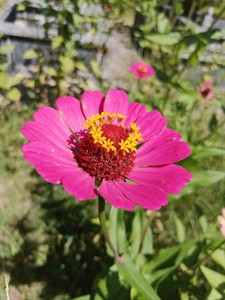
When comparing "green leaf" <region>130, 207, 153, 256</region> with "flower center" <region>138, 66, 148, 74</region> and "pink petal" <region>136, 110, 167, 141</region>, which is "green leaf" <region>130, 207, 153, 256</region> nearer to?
"pink petal" <region>136, 110, 167, 141</region>

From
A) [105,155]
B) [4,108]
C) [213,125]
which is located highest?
[105,155]

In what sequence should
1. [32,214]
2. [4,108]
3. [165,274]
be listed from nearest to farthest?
[165,274]
[32,214]
[4,108]

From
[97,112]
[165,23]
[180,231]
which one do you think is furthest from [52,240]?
[165,23]

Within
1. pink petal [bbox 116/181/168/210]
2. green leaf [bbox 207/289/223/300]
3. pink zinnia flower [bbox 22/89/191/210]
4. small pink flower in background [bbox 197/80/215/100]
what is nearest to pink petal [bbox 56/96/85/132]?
pink zinnia flower [bbox 22/89/191/210]

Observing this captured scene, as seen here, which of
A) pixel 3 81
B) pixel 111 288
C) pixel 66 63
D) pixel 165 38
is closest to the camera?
pixel 111 288

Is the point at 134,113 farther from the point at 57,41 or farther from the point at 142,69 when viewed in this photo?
the point at 142,69

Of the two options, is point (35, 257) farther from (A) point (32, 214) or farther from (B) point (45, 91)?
(B) point (45, 91)

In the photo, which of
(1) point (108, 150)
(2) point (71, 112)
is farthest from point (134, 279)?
(2) point (71, 112)
